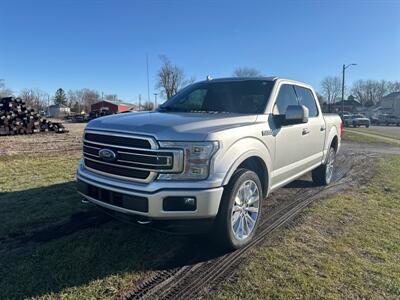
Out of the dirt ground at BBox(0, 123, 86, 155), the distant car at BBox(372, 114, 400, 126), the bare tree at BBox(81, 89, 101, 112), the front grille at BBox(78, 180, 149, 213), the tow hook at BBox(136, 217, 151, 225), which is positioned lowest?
the distant car at BBox(372, 114, 400, 126)

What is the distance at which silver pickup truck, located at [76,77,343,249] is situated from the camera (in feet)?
10.3

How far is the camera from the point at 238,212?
12.1 ft

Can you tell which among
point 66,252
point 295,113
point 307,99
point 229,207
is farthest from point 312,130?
point 66,252

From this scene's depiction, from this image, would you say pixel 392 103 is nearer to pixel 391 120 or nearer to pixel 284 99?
pixel 391 120

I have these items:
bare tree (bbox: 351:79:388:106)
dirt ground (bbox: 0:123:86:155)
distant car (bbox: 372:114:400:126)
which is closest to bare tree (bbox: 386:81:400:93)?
bare tree (bbox: 351:79:388:106)

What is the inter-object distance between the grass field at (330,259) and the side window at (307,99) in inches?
67.5

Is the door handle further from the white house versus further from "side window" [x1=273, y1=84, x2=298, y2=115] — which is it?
the white house

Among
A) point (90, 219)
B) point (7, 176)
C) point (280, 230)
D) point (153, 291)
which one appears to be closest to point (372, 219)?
point (280, 230)

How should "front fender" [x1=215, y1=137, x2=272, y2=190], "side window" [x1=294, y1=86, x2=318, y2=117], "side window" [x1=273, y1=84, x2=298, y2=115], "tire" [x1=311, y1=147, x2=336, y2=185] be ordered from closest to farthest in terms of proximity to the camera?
1. "front fender" [x1=215, y1=137, x2=272, y2=190]
2. "side window" [x1=273, y1=84, x2=298, y2=115]
3. "side window" [x1=294, y1=86, x2=318, y2=117]
4. "tire" [x1=311, y1=147, x2=336, y2=185]

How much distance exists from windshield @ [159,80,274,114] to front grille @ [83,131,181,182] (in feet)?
4.90

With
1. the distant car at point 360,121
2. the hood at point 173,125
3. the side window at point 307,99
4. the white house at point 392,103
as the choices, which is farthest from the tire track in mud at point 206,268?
the white house at point 392,103

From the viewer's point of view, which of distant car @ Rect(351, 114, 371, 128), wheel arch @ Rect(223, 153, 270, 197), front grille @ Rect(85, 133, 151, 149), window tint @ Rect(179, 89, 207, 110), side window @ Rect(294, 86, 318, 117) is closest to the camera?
front grille @ Rect(85, 133, 151, 149)

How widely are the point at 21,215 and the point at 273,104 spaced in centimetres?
382

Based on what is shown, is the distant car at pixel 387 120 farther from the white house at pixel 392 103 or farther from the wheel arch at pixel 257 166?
the wheel arch at pixel 257 166
